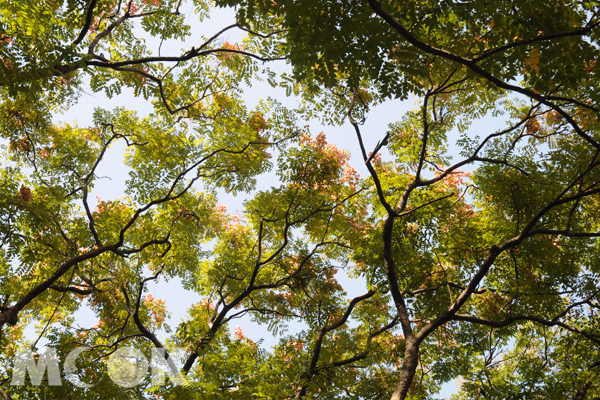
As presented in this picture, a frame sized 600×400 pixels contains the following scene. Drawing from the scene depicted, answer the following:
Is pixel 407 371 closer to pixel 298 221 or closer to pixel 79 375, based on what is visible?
pixel 298 221

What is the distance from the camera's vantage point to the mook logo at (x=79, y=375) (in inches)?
296

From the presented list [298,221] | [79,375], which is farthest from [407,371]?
[79,375]

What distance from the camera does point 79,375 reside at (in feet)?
26.6

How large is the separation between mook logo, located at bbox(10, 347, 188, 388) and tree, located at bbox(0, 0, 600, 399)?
0.21 meters

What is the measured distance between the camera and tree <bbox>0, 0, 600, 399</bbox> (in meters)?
6.43

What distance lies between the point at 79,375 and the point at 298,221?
6.13 m

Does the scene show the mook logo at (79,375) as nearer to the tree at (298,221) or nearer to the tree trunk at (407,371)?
the tree at (298,221)

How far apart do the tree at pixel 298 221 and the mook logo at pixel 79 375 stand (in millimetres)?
214

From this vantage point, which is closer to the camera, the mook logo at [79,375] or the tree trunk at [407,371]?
the tree trunk at [407,371]

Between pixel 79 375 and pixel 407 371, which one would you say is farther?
pixel 79 375

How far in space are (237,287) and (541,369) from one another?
8019 mm

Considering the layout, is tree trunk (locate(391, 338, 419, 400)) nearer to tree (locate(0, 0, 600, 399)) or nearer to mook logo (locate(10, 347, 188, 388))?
tree (locate(0, 0, 600, 399))

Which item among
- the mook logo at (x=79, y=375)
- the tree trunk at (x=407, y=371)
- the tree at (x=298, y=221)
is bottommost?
the mook logo at (x=79, y=375)

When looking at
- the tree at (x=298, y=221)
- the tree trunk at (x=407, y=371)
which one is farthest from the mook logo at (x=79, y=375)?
the tree trunk at (x=407, y=371)
